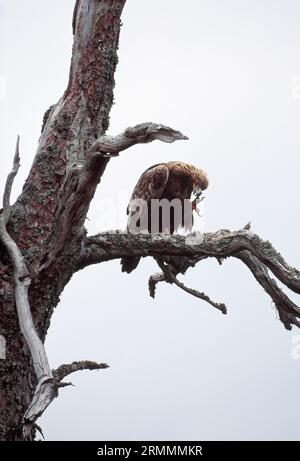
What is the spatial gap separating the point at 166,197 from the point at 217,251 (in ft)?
8.59

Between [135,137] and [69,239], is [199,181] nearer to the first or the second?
[69,239]

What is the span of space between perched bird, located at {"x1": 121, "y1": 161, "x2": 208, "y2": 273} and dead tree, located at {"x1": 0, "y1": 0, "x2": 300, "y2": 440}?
1784 millimetres

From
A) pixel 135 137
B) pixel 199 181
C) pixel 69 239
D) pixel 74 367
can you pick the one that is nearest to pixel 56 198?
pixel 69 239

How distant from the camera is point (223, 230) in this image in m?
4.95

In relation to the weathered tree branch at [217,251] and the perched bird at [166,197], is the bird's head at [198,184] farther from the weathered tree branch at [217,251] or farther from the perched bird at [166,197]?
the weathered tree branch at [217,251]

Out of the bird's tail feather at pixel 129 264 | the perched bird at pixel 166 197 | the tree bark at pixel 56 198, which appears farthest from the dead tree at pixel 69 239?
the perched bird at pixel 166 197

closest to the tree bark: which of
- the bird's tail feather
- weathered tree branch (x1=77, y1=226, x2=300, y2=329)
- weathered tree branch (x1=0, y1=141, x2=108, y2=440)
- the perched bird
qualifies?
weathered tree branch (x1=0, y1=141, x2=108, y2=440)

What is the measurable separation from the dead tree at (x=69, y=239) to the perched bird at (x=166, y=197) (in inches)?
70.3

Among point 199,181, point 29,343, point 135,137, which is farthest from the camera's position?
point 199,181

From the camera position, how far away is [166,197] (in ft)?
24.5

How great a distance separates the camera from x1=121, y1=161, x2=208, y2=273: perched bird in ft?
23.7
